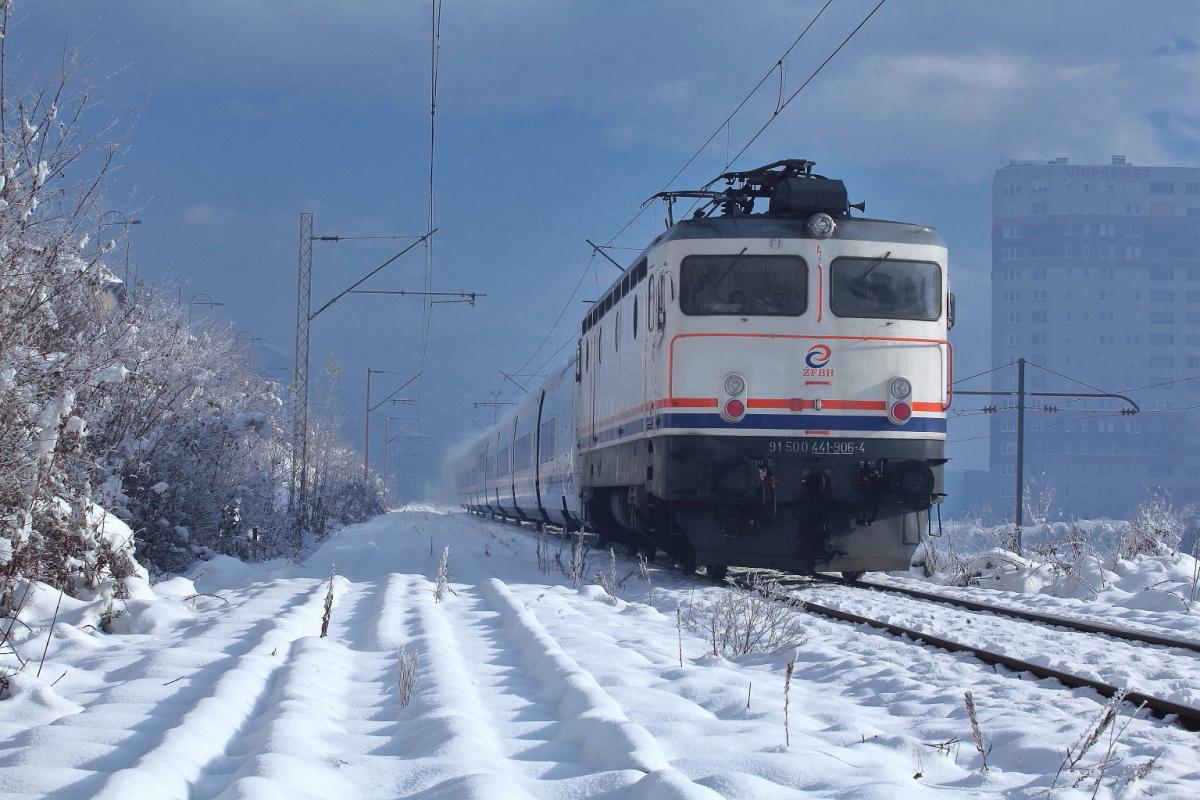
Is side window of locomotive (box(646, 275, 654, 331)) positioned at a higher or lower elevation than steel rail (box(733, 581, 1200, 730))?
higher

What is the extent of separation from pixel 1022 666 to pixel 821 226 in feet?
19.3

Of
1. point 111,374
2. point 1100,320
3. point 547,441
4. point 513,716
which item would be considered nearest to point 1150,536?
point 547,441

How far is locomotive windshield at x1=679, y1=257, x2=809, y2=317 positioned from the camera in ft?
38.2

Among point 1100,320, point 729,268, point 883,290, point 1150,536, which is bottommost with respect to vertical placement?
point 1150,536

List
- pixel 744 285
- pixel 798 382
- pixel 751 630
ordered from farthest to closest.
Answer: pixel 744 285 < pixel 798 382 < pixel 751 630

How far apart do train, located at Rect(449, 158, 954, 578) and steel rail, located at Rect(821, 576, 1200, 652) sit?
0.67 meters

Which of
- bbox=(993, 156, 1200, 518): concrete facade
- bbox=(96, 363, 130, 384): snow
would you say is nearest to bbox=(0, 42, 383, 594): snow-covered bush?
bbox=(96, 363, 130, 384): snow

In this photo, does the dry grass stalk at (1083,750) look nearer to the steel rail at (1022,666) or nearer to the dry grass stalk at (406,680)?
the steel rail at (1022,666)

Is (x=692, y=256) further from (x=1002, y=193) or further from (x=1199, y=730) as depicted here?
(x=1002, y=193)

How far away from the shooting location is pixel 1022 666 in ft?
22.8

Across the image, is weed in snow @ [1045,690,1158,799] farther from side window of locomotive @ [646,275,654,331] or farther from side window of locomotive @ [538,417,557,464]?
side window of locomotive @ [538,417,557,464]

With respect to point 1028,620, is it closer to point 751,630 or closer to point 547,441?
point 751,630

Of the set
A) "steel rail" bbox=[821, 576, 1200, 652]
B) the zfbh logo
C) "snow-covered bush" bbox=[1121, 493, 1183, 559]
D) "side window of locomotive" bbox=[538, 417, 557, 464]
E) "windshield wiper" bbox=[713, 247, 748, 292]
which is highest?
"windshield wiper" bbox=[713, 247, 748, 292]

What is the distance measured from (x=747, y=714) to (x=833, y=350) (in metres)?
6.82
